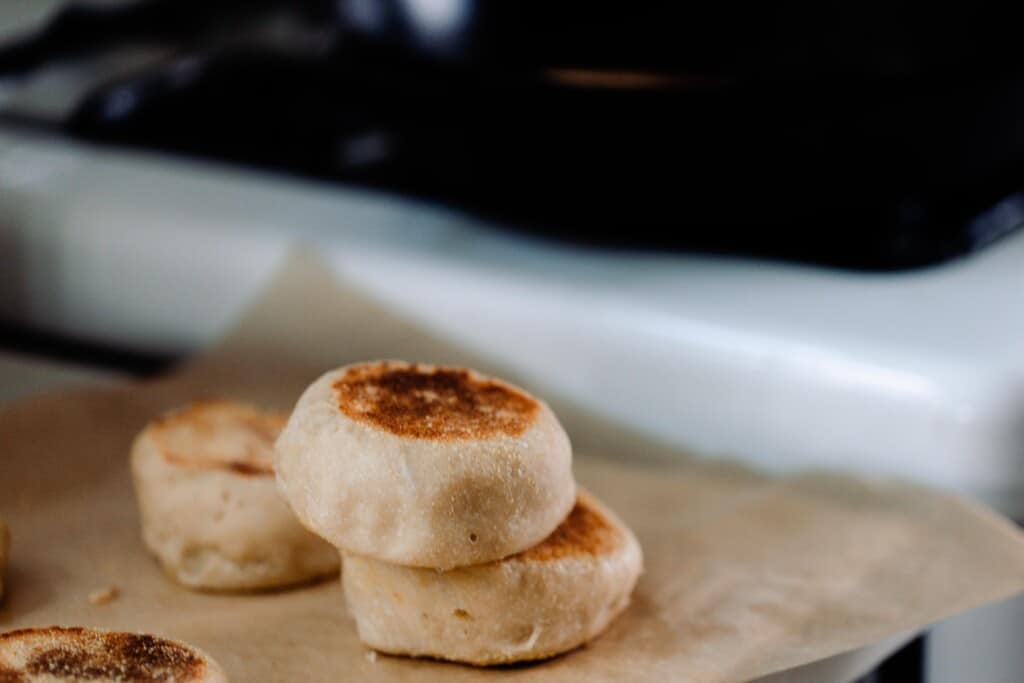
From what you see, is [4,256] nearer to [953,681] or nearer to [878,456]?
Result: [878,456]

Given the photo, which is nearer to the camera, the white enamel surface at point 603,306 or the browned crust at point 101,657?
the browned crust at point 101,657

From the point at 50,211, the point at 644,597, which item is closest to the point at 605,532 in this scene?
the point at 644,597

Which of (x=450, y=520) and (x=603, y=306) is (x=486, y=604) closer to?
(x=450, y=520)

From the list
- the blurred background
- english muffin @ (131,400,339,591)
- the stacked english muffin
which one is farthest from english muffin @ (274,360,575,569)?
the blurred background

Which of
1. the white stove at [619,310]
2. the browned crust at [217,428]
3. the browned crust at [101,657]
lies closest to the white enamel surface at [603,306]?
the white stove at [619,310]

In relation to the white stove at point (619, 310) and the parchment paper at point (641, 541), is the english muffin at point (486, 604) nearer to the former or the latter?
the parchment paper at point (641, 541)
